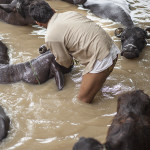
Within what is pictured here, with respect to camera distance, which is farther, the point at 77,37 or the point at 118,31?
the point at 118,31

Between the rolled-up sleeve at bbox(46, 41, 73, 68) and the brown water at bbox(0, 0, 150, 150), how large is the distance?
2.47ft

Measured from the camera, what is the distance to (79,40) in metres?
4.42

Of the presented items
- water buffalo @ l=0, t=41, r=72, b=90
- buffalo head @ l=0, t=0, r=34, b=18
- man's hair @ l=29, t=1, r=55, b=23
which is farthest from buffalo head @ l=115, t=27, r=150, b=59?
buffalo head @ l=0, t=0, r=34, b=18

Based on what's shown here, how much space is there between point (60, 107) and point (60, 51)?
98 cm

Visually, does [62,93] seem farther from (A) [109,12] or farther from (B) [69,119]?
(A) [109,12]

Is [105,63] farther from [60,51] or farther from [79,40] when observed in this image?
[60,51]

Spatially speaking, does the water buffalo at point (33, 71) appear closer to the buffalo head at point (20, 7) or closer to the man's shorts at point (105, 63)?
the man's shorts at point (105, 63)

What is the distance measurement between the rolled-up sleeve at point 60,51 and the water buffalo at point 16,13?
11.6ft

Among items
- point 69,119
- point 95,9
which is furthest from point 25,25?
point 69,119

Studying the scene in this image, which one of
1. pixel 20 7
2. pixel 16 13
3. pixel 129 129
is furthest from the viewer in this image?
pixel 16 13

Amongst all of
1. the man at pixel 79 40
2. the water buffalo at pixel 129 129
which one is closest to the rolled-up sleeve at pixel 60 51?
the man at pixel 79 40

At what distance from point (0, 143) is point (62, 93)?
64.6 inches

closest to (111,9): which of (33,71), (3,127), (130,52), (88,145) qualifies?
(130,52)

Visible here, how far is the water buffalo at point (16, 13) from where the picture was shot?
7.78 metres
